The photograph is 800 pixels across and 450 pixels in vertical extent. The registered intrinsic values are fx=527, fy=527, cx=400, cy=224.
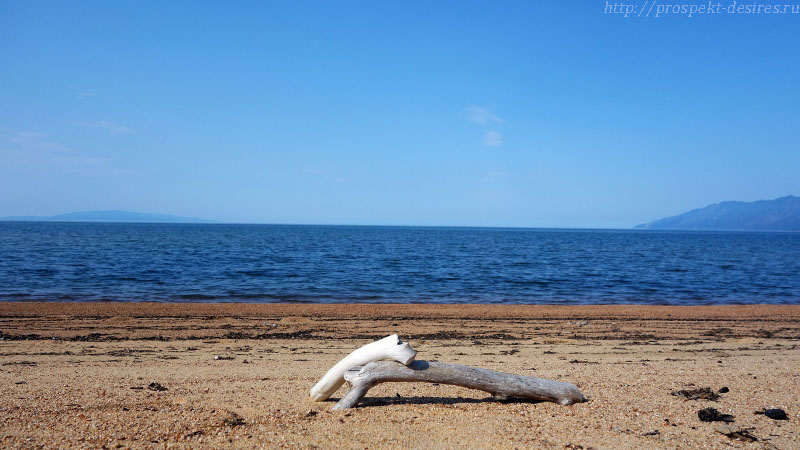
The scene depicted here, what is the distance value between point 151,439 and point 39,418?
1753mm

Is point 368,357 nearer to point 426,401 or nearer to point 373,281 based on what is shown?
point 426,401

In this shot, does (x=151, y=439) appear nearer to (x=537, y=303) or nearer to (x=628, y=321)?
(x=628, y=321)

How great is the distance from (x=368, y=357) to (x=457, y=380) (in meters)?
1.26

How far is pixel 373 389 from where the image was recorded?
8.39 meters

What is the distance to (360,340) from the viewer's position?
13875 millimetres

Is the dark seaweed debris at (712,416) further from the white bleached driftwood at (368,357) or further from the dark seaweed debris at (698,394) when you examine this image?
the white bleached driftwood at (368,357)

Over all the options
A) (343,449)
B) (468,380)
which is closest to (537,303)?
(468,380)

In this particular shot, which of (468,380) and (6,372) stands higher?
(468,380)

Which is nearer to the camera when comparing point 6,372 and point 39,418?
point 39,418

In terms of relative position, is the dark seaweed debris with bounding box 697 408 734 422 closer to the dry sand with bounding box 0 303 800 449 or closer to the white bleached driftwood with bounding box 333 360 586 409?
the dry sand with bounding box 0 303 800 449

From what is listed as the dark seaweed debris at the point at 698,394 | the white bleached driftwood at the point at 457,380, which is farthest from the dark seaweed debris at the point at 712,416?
the white bleached driftwood at the point at 457,380

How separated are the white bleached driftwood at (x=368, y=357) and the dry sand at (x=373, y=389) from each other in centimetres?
28

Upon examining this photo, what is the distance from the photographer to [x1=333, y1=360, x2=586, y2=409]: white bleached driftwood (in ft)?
23.0

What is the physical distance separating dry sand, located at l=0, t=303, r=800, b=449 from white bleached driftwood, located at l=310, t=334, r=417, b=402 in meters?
0.28
